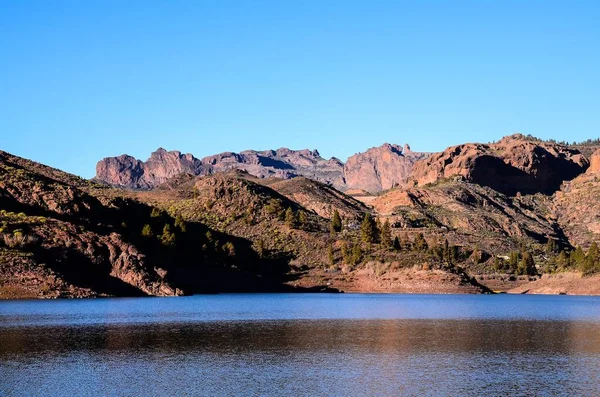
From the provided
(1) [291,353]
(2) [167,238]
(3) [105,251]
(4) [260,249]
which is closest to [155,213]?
(2) [167,238]

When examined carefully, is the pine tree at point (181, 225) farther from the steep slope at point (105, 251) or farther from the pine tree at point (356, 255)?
the pine tree at point (356, 255)

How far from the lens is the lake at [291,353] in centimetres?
4897

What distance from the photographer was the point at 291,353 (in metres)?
62.9

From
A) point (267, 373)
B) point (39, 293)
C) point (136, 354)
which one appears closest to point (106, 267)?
point (39, 293)

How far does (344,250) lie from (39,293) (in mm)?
82118

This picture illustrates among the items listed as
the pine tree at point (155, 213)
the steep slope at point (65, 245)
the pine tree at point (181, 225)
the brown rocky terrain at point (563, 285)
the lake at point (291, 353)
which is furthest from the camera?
the pine tree at point (181, 225)

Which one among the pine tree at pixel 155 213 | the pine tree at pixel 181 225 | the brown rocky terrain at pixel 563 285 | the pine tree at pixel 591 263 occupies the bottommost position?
the brown rocky terrain at pixel 563 285

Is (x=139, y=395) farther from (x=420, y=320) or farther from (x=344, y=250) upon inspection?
(x=344, y=250)

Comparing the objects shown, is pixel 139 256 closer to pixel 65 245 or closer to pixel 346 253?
pixel 65 245

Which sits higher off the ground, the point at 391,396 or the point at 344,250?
the point at 344,250

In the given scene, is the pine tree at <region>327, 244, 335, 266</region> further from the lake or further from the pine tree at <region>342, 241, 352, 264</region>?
the lake

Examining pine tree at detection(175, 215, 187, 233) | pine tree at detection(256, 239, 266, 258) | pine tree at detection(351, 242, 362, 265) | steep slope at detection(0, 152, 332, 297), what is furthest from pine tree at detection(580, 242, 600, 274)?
pine tree at detection(175, 215, 187, 233)

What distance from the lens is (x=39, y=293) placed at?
123 meters

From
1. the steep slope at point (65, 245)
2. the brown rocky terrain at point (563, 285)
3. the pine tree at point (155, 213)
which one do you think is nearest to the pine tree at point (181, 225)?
the pine tree at point (155, 213)
